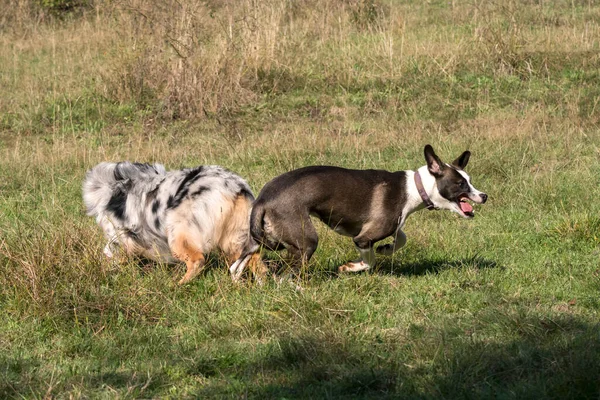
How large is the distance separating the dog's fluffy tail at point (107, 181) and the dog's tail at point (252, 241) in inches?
45.8

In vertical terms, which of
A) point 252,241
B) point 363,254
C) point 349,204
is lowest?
point 363,254

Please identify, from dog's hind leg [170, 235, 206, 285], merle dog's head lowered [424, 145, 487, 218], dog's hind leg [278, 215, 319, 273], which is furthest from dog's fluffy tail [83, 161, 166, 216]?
merle dog's head lowered [424, 145, 487, 218]

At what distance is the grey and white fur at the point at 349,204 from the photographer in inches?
276

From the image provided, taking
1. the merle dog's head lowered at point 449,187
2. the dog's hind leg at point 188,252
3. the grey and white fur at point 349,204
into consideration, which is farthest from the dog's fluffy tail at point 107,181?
the merle dog's head lowered at point 449,187

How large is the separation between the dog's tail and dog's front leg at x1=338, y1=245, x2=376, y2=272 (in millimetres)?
801

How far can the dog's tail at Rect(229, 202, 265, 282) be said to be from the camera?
703cm

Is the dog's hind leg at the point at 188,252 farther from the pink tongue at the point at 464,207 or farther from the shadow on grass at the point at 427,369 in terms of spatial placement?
the pink tongue at the point at 464,207

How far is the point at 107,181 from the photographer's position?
25.4ft

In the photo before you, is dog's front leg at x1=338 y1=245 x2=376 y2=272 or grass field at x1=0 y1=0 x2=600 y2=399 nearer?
grass field at x1=0 y1=0 x2=600 y2=399

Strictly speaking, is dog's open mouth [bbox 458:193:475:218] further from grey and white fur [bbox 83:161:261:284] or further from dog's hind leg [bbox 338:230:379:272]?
grey and white fur [bbox 83:161:261:284]

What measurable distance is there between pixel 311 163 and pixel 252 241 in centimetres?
403

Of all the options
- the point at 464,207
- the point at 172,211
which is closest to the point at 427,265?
the point at 464,207

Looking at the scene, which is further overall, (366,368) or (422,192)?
(422,192)

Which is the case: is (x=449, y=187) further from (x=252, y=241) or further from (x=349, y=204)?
(x=252, y=241)
